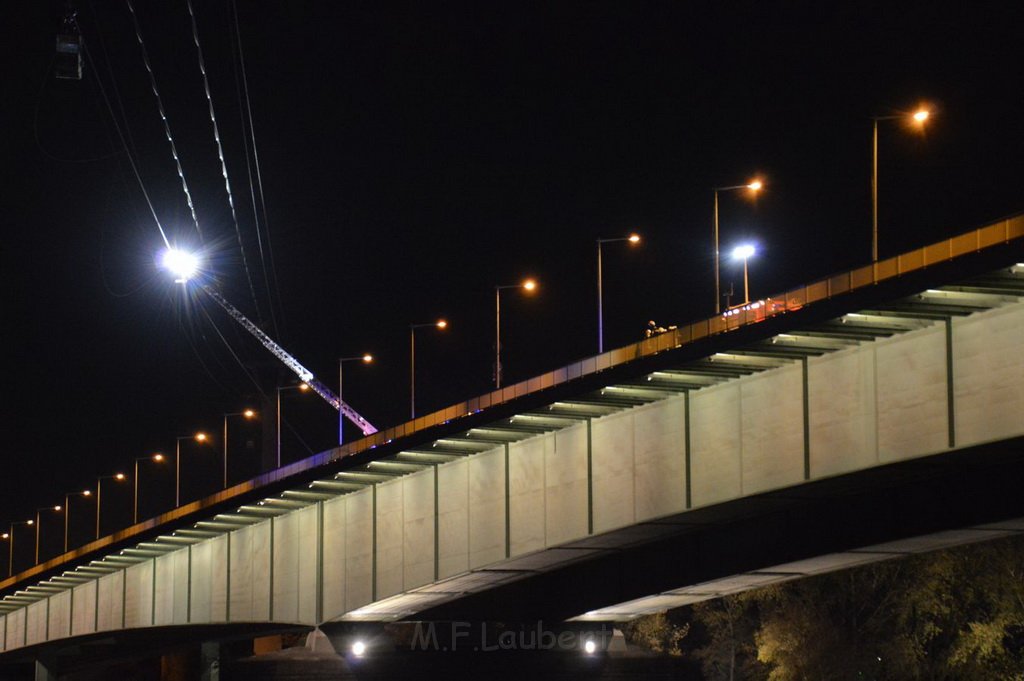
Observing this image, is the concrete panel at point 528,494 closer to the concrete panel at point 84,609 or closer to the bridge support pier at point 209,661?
the concrete panel at point 84,609

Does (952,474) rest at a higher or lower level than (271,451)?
lower

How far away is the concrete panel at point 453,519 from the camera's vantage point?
44.4 meters

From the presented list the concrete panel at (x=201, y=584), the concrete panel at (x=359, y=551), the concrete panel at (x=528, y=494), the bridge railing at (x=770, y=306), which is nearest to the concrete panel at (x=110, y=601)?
the concrete panel at (x=201, y=584)

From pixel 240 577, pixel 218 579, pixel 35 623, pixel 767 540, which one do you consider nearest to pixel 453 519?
pixel 767 540

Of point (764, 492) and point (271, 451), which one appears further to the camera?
point (271, 451)

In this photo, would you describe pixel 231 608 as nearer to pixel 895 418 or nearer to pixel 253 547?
pixel 253 547

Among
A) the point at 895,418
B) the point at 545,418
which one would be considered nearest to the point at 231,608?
the point at 545,418

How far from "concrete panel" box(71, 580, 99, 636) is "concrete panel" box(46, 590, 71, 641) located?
86cm

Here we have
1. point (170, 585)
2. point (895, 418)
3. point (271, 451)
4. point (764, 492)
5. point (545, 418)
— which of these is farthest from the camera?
point (271, 451)

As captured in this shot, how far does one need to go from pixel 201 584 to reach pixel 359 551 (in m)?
16.0

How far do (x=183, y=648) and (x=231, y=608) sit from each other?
33991mm

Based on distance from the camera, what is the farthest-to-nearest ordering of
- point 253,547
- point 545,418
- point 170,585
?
point 170,585, point 253,547, point 545,418

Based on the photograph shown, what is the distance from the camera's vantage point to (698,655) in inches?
3388

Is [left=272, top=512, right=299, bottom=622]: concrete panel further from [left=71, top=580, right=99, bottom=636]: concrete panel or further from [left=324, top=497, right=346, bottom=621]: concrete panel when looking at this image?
[left=71, top=580, right=99, bottom=636]: concrete panel
